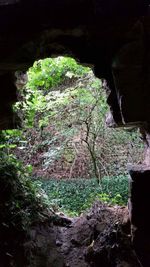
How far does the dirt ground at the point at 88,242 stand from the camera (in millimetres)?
3301

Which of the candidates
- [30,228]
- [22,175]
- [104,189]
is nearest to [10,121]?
[22,175]

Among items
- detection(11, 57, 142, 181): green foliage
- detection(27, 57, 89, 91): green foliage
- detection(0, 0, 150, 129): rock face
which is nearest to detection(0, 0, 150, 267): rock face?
detection(0, 0, 150, 129): rock face

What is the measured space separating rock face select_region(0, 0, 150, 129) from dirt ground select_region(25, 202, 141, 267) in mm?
1110

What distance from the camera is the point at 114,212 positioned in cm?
357

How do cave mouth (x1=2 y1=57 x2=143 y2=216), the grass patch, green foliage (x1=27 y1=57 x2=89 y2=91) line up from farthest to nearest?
cave mouth (x1=2 y1=57 x2=143 y2=216), the grass patch, green foliage (x1=27 y1=57 x2=89 y2=91)

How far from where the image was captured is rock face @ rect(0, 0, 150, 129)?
2578mm

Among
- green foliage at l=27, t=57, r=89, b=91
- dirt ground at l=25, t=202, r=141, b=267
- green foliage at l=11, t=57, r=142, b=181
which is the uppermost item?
green foliage at l=27, t=57, r=89, b=91

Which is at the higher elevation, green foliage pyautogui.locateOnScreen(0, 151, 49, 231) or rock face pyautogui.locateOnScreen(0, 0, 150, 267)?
rock face pyautogui.locateOnScreen(0, 0, 150, 267)

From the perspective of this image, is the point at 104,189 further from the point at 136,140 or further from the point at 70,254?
the point at 70,254

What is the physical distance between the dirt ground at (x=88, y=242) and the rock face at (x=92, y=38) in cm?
111

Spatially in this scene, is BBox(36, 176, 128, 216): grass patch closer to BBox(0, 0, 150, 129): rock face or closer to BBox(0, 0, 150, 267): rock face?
BBox(0, 0, 150, 267): rock face

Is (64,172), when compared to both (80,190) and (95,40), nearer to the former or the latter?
(80,190)

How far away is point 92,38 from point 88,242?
77.9 inches

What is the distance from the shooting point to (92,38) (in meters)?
2.78
